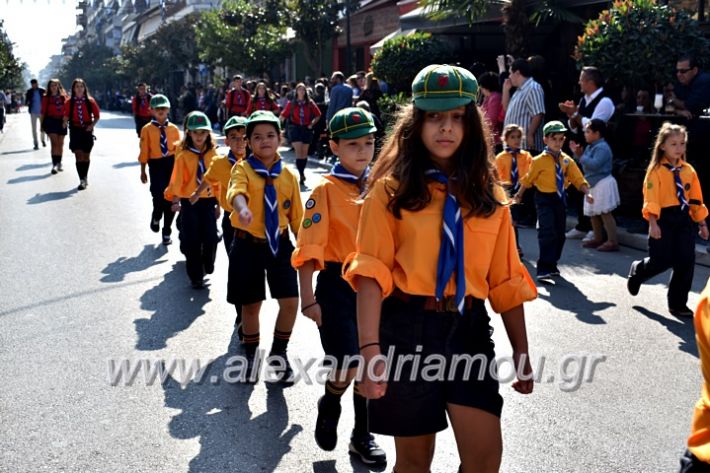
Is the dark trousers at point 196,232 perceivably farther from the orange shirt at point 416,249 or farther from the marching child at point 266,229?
the orange shirt at point 416,249

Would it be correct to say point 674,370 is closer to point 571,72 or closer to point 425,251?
point 425,251

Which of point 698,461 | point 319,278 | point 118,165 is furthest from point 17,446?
point 118,165

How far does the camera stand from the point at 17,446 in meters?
4.54

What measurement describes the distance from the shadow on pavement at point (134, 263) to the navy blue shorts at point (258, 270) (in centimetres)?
337

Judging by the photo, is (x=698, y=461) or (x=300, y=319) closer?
(x=698, y=461)

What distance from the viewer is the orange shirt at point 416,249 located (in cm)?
300

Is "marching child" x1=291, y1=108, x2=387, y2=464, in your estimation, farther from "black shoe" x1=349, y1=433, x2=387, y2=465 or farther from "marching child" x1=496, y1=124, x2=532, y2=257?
"marching child" x1=496, y1=124, x2=532, y2=257

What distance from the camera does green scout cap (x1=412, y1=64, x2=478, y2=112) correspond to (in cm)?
301

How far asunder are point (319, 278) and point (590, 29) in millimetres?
9595

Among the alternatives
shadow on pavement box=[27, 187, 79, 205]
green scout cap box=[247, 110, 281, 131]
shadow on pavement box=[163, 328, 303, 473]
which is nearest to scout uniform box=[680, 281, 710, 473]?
shadow on pavement box=[163, 328, 303, 473]

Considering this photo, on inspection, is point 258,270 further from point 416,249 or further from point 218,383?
point 416,249

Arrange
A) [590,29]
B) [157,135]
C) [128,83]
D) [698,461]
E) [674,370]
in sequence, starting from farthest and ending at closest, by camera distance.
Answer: [128,83] → [590,29] → [157,135] → [674,370] → [698,461]

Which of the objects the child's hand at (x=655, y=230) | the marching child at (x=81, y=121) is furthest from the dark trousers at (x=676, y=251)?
the marching child at (x=81, y=121)

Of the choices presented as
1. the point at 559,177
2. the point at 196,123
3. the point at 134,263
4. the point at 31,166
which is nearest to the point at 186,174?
the point at 196,123
